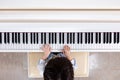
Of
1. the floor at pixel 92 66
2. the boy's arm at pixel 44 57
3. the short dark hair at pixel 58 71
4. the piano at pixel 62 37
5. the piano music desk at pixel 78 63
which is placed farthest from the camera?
the floor at pixel 92 66

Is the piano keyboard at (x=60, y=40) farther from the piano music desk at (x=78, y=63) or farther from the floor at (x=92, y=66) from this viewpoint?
the floor at (x=92, y=66)

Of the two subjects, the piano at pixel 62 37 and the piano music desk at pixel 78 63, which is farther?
the piano music desk at pixel 78 63

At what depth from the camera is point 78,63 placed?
2.27m

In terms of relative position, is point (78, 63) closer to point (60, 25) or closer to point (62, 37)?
point (62, 37)

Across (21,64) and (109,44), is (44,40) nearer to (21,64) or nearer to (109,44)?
(109,44)

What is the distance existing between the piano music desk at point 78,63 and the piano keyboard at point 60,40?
320mm

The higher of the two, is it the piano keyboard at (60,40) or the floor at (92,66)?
the piano keyboard at (60,40)

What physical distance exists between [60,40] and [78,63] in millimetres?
419

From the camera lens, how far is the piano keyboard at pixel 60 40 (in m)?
1.90

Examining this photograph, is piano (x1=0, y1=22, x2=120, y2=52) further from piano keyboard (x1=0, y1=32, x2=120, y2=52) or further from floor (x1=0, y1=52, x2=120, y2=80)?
floor (x1=0, y1=52, x2=120, y2=80)
